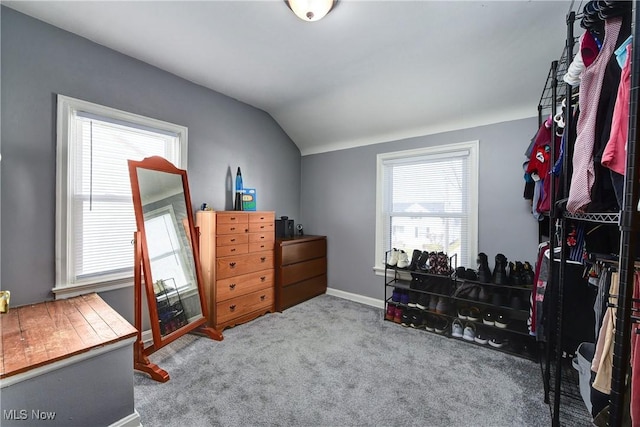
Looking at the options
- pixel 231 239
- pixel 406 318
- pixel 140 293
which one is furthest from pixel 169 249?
pixel 406 318

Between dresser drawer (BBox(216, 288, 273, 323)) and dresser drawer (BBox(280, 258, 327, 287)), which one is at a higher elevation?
dresser drawer (BBox(280, 258, 327, 287))

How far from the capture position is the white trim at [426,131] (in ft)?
8.25

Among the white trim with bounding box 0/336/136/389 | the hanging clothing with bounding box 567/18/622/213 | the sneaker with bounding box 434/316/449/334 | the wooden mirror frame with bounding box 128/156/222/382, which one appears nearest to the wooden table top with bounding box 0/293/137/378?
the white trim with bounding box 0/336/136/389

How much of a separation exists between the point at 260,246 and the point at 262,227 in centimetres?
21

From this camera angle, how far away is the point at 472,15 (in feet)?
Result: 5.68

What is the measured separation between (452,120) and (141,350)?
349 centimetres

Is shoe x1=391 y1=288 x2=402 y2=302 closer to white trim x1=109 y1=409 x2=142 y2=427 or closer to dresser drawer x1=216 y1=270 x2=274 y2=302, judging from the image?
dresser drawer x1=216 y1=270 x2=274 y2=302

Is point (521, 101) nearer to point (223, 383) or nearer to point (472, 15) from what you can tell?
point (472, 15)

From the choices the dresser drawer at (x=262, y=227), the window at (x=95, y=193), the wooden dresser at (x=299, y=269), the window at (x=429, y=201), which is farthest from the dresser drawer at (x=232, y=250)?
the window at (x=429, y=201)

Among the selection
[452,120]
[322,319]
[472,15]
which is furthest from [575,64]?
[322,319]

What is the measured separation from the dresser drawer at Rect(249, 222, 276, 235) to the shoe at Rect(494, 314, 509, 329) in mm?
2350

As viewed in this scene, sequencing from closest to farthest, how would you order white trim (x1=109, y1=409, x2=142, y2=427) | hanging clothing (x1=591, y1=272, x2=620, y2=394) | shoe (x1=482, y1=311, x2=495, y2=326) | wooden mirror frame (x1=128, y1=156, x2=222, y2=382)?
hanging clothing (x1=591, y1=272, x2=620, y2=394)
white trim (x1=109, y1=409, x2=142, y2=427)
wooden mirror frame (x1=128, y1=156, x2=222, y2=382)
shoe (x1=482, y1=311, x2=495, y2=326)

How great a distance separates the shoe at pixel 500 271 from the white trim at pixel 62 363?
2742 millimetres

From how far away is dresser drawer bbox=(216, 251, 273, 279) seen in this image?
259cm
